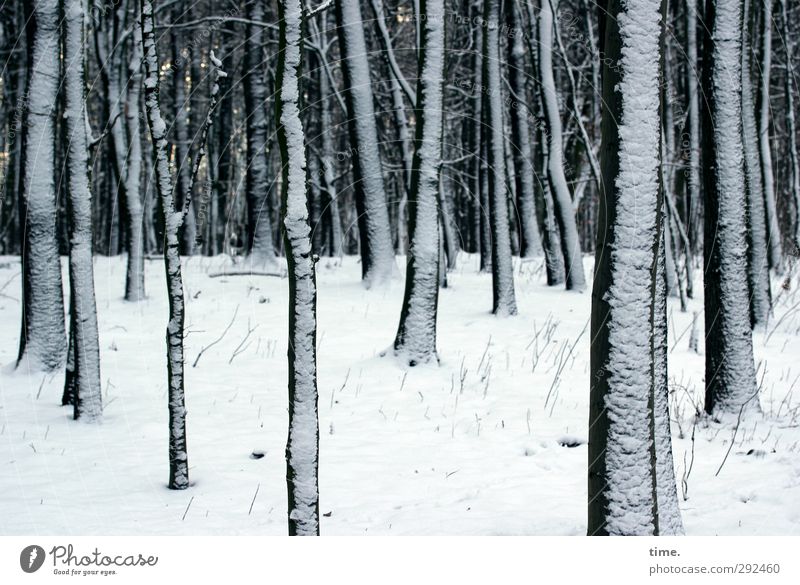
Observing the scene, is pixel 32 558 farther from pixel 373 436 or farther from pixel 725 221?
pixel 725 221

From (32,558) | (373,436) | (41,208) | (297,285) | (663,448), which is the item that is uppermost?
(41,208)

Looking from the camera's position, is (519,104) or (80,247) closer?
(80,247)

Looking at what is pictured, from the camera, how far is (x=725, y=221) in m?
6.25


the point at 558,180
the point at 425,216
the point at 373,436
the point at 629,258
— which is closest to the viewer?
the point at 629,258

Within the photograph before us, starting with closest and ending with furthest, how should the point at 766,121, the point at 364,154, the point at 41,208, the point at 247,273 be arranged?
the point at 41,208
the point at 364,154
the point at 766,121
the point at 247,273

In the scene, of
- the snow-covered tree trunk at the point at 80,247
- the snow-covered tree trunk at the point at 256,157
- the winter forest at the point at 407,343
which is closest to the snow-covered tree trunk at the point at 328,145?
the snow-covered tree trunk at the point at 256,157

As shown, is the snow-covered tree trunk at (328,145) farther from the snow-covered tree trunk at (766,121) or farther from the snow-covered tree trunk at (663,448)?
the snow-covered tree trunk at (663,448)

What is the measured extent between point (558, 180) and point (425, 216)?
5.23 m

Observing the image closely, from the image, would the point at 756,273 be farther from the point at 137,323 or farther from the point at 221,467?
the point at 137,323

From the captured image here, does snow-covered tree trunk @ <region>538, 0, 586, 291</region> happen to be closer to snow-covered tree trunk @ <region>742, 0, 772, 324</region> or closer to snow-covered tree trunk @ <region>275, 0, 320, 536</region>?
snow-covered tree trunk @ <region>742, 0, 772, 324</region>

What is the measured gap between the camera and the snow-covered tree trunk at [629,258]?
346 cm

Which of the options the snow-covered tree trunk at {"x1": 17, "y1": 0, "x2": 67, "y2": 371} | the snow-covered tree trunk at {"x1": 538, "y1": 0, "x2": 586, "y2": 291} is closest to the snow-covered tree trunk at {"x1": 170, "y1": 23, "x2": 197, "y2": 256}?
the snow-covered tree trunk at {"x1": 538, "y1": 0, "x2": 586, "y2": 291}

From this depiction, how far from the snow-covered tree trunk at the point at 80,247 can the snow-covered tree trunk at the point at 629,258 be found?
481 cm

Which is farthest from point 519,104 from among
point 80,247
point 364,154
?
point 80,247
